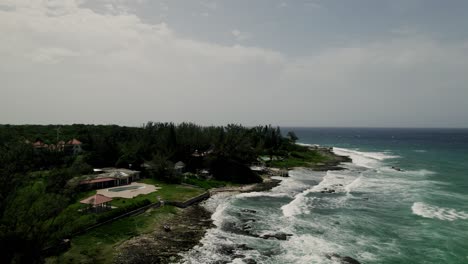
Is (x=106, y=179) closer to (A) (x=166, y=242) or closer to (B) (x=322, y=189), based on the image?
(A) (x=166, y=242)

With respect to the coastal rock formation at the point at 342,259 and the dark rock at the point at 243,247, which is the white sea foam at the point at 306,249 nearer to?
the coastal rock formation at the point at 342,259

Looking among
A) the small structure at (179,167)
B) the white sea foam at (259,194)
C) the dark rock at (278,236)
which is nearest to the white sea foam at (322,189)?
the white sea foam at (259,194)

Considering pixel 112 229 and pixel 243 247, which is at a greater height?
pixel 112 229

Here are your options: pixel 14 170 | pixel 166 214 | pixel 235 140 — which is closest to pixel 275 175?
pixel 235 140

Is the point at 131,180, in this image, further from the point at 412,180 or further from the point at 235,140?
the point at 412,180

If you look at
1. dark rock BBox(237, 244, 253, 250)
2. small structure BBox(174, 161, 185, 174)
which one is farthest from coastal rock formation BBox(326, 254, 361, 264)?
small structure BBox(174, 161, 185, 174)

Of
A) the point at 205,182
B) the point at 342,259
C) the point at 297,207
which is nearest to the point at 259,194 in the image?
the point at 297,207
